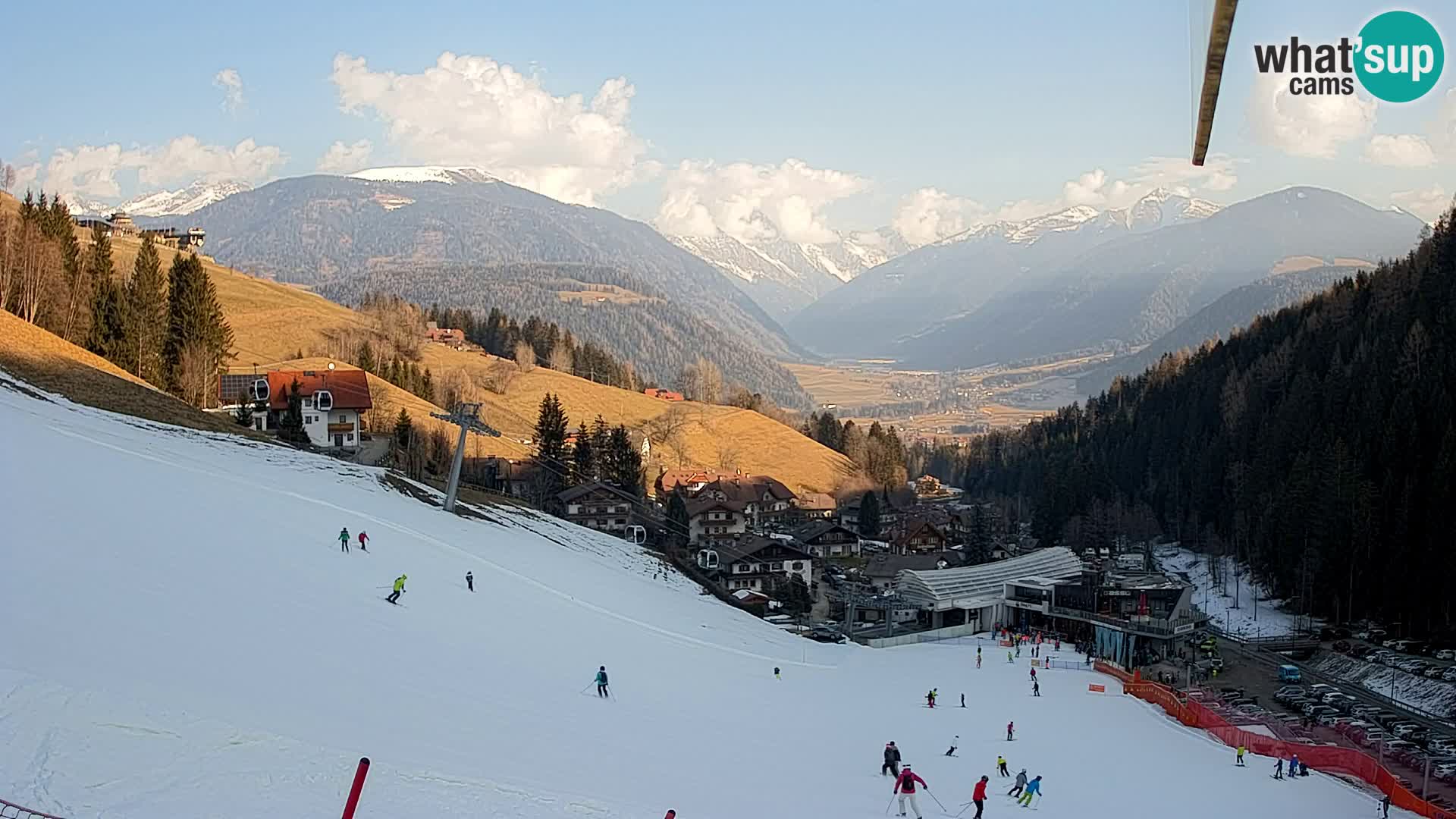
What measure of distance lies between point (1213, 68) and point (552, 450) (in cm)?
8797

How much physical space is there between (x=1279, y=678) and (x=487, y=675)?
127ft

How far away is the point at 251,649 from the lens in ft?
63.2

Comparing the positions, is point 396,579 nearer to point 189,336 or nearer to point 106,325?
point 106,325

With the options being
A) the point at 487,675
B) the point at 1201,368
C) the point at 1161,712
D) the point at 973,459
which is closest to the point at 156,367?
the point at 487,675

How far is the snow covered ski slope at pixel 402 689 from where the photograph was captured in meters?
14.1

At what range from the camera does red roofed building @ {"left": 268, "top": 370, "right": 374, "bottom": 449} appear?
66000 millimetres

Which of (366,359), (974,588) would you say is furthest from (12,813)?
(366,359)

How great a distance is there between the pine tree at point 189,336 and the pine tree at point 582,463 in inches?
1139

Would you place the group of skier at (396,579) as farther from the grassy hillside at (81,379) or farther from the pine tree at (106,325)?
the pine tree at (106,325)

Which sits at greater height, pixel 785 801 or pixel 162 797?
pixel 162 797

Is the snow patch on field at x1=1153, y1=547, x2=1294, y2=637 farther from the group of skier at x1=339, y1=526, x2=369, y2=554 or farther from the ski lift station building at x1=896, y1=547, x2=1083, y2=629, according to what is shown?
the group of skier at x1=339, y1=526, x2=369, y2=554

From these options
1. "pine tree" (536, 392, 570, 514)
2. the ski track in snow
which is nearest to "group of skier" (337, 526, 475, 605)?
the ski track in snow

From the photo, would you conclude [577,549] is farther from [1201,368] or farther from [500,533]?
[1201,368]

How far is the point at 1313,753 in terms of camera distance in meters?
32.3
